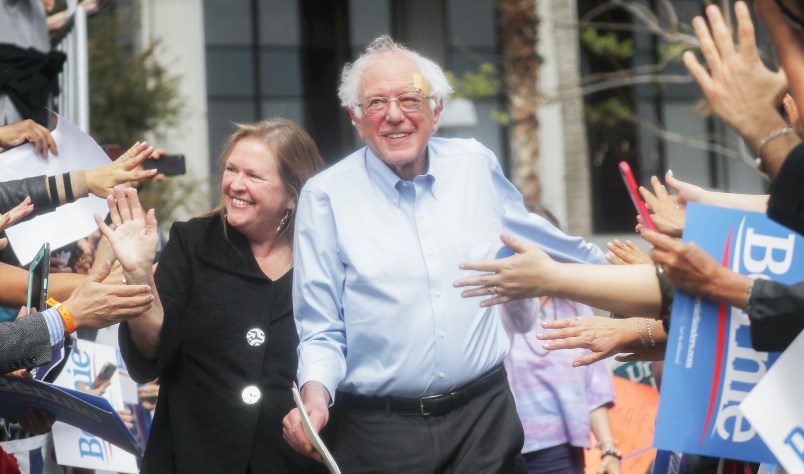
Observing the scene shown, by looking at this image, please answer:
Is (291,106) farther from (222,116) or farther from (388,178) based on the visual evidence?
(388,178)

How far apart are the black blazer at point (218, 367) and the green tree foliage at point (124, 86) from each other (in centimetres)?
1206

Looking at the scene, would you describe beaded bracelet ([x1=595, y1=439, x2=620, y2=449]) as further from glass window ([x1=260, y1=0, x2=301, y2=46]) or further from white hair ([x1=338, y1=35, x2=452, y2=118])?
glass window ([x1=260, y1=0, x2=301, y2=46])

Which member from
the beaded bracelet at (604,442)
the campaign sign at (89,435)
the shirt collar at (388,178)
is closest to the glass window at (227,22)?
the campaign sign at (89,435)

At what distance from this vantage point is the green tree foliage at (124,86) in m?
16.4

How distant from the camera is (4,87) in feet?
18.6

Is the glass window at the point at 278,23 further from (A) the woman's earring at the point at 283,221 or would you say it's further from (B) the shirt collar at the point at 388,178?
(B) the shirt collar at the point at 388,178

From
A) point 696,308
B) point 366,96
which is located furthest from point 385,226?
point 696,308

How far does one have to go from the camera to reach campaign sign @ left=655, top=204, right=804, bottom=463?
10.4 ft

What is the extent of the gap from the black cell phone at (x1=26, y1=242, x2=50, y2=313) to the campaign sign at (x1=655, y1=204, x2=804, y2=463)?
201 centimetres

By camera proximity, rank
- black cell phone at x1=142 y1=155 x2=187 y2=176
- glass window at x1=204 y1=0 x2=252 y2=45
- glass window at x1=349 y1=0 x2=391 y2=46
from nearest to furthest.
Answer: black cell phone at x1=142 y1=155 x2=187 y2=176 → glass window at x1=204 y1=0 x2=252 y2=45 → glass window at x1=349 y1=0 x2=391 y2=46

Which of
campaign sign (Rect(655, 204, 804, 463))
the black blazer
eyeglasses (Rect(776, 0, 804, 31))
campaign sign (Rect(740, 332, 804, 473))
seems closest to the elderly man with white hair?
the black blazer

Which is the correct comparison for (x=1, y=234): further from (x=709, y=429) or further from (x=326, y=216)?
(x=709, y=429)

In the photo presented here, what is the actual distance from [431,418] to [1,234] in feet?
6.13

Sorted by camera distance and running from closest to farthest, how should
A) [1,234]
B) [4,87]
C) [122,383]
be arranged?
[1,234]
[4,87]
[122,383]
